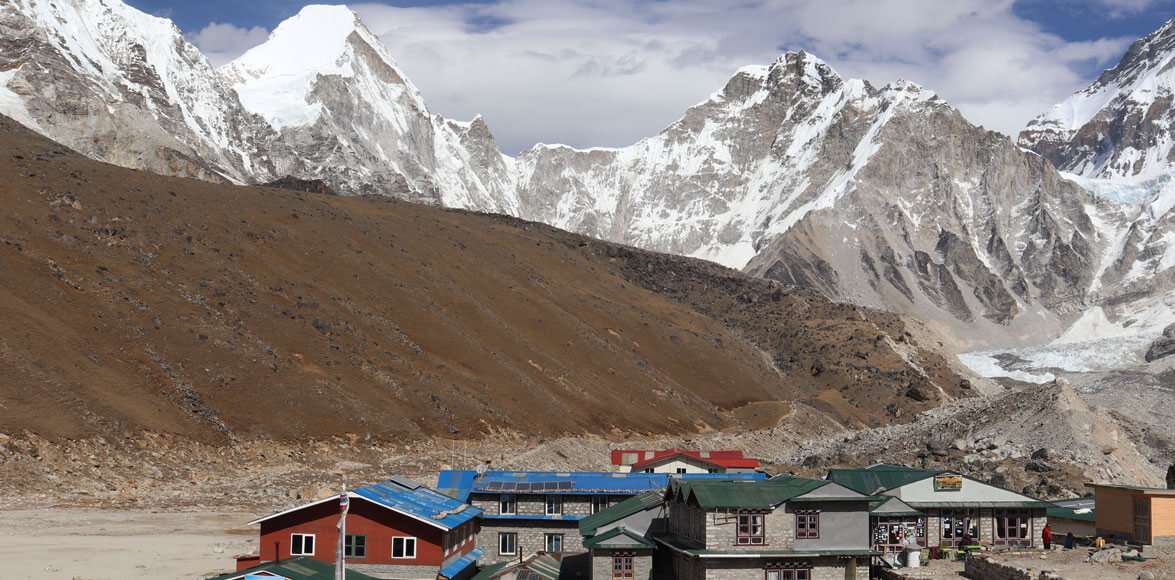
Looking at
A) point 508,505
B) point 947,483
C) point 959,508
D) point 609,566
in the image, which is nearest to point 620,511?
point 609,566

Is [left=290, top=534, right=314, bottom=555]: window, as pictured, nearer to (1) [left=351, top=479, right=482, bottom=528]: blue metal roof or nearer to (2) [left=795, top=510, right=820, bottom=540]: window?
(1) [left=351, top=479, right=482, bottom=528]: blue metal roof

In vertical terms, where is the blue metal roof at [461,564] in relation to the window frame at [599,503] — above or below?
below

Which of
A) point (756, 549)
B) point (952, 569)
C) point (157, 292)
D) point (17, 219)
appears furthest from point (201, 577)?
point (17, 219)

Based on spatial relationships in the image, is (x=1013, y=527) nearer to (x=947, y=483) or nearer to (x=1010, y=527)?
(x=1010, y=527)

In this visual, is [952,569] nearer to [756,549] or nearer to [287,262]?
[756,549]

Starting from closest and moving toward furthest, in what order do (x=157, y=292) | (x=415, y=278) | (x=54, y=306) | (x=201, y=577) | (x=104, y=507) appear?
1. (x=201, y=577)
2. (x=104, y=507)
3. (x=54, y=306)
4. (x=157, y=292)
5. (x=415, y=278)

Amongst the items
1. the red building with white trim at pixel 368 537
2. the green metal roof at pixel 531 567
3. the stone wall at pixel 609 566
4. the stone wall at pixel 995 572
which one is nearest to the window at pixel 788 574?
the stone wall at pixel 609 566

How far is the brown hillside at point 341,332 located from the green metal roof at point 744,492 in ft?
142

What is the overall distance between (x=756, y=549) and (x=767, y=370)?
372 ft

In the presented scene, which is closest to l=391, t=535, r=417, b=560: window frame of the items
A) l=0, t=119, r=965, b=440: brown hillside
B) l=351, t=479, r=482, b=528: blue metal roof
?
l=351, t=479, r=482, b=528: blue metal roof

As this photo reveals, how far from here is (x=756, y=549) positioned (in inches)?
1629

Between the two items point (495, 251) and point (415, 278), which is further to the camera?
point (495, 251)

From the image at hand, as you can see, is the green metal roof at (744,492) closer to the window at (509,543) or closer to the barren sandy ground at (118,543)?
the window at (509,543)

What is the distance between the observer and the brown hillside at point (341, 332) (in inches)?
3344
